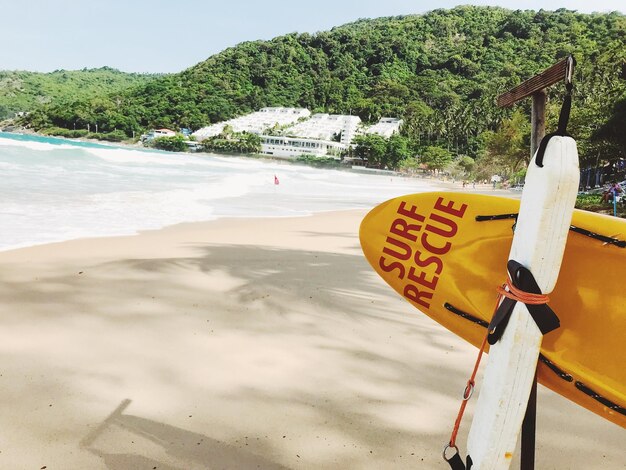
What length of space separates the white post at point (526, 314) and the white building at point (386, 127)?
10253 centimetres

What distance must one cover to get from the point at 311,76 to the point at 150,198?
143 metres

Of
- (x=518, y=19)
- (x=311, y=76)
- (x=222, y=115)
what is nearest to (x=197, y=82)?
(x=222, y=115)

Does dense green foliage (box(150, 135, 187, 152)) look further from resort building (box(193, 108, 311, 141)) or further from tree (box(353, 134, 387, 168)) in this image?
tree (box(353, 134, 387, 168))

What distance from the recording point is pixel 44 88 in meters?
155

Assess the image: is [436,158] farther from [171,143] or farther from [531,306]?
[531,306]

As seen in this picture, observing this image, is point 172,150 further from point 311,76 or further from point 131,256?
point 131,256

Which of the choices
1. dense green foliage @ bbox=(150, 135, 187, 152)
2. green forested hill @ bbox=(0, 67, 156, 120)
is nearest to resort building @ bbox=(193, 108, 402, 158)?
dense green foliage @ bbox=(150, 135, 187, 152)

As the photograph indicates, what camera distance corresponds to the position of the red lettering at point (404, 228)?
2146 millimetres

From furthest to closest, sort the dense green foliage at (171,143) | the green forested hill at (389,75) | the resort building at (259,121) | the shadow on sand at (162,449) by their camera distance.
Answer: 1. the resort building at (259,121)
2. the dense green foliage at (171,143)
3. the green forested hill at (389,75)
4. the shadow on sand at (162,449)

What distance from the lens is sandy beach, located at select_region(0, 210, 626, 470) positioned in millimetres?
2551

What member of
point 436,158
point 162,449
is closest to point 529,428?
point 162,449

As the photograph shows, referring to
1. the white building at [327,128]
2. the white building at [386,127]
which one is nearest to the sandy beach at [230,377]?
the white building at [386,127]

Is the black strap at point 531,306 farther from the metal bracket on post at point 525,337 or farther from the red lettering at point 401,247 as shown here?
the red lettering at point 401,247

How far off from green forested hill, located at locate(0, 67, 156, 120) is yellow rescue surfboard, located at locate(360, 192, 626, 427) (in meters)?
160
